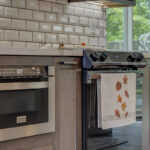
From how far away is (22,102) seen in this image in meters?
2.17

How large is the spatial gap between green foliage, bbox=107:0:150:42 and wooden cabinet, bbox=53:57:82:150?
2.25 m

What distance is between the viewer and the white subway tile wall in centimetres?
309

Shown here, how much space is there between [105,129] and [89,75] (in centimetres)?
45

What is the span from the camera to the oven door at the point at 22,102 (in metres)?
2.08

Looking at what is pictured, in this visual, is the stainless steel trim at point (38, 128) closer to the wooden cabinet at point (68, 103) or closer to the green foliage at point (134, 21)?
the wooden cabinet at point (68, 103)

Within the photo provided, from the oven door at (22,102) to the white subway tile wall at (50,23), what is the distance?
919 mm

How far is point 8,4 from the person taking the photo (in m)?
3.06

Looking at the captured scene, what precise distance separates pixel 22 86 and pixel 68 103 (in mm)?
439

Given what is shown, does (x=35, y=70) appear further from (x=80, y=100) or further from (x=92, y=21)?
(x=92, y=21)

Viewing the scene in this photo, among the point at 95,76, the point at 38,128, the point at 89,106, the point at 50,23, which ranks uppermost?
the point at 50,23

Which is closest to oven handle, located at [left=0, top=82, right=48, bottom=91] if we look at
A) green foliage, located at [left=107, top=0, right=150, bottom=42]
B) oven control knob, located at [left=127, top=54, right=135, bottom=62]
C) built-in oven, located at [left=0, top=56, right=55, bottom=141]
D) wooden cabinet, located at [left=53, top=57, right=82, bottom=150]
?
built-in oven, located at [left=0, top=56, right=55, bottom=141]

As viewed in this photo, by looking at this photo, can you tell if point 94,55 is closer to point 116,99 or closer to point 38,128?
point 116,99

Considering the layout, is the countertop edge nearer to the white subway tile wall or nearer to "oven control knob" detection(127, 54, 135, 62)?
"oven control knob" detection(127, 54, 135, 62)

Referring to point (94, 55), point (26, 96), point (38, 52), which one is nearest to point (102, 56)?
Result: point (94, 55)
